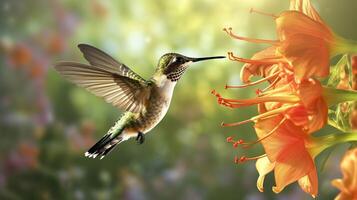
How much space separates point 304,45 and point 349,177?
7 centimetres

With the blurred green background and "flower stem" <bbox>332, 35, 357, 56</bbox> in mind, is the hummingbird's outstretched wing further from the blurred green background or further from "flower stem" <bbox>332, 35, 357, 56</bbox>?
the blurred green background

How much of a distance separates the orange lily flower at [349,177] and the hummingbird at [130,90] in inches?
15.7

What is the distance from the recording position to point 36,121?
198 centimetres

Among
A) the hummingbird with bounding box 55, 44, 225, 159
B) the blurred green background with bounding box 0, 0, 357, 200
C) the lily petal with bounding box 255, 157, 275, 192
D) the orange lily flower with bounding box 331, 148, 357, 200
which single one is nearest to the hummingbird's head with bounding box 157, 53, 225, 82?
the hummingbird with bounding box 55, 44, 225, 159

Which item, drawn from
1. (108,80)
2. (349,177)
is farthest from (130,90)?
(349,177)

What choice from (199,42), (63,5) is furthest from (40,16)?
(199,42)

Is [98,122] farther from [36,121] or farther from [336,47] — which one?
[336,47]

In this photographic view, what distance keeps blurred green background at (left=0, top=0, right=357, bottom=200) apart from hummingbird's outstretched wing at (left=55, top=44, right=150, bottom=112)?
1190 millimetres

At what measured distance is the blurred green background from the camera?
76.1 inches

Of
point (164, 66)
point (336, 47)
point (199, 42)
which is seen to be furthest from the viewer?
point (199, 42)

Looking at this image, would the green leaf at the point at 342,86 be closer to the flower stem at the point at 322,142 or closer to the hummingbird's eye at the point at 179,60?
the flower stem at the point at 322,142

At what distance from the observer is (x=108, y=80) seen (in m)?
0.68

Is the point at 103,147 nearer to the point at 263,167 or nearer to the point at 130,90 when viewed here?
the point at 130,90

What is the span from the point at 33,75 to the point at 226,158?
0.64 meters
